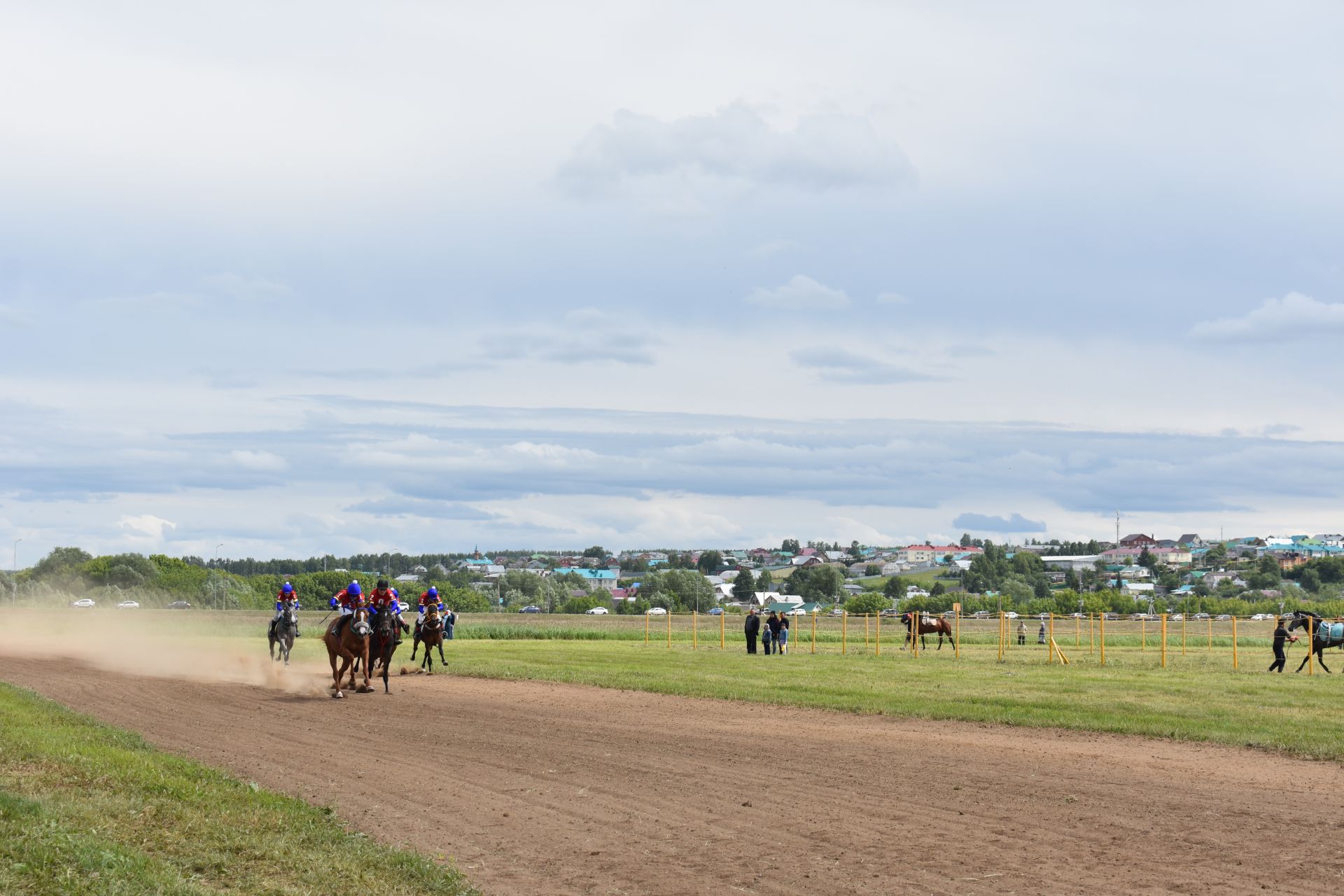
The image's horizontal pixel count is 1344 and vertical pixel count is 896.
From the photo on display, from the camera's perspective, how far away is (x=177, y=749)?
57.0 feet

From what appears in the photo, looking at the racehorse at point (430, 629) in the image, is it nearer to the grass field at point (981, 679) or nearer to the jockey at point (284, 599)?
the grass field at point (981, 679)

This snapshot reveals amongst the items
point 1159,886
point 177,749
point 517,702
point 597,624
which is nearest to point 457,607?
point 597,624

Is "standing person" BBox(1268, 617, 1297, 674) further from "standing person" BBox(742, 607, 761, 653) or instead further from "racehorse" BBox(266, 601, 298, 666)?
"racehorse" BBox(266, 601, 298, 666)

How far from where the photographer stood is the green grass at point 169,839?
9.21 metres

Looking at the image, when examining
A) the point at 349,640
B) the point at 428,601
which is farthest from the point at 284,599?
the point at 349,640

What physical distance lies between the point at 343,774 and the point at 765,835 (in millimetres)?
5920

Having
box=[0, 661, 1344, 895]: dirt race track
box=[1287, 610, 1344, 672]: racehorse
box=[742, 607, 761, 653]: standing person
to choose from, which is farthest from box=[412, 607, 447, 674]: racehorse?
box=[1287, 610, 1344, 672]: racehorse

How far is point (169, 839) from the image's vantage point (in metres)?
10.9

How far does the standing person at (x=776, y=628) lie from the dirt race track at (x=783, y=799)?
903 inches

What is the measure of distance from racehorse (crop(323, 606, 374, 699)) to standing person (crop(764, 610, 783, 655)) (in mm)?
22107

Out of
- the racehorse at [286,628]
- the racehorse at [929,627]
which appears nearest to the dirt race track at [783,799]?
the racehorse at [286,628]

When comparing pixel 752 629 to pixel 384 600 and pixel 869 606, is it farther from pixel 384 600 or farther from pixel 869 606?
pixel 869 606

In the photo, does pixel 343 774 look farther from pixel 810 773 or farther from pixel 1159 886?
pixel 1159 886

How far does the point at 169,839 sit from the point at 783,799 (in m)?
6.59
